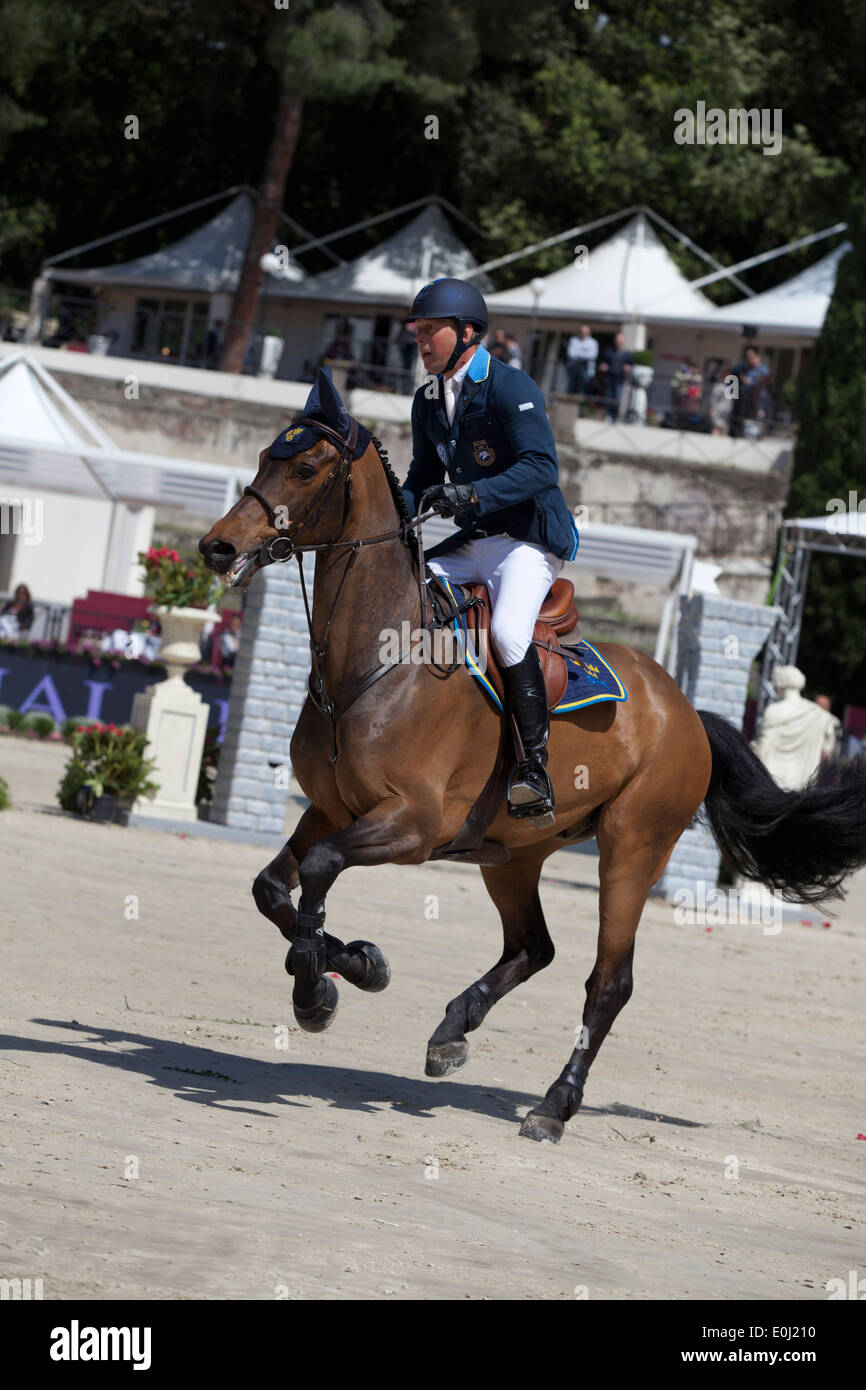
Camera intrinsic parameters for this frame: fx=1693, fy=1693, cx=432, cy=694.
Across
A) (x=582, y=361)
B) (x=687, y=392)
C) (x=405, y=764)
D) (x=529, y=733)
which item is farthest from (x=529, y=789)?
(x=687, y=392)

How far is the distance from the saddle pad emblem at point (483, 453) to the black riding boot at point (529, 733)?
799 mm

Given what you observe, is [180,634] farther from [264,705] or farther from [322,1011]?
[322,1011]

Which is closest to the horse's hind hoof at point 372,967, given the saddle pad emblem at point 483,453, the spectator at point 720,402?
the saddle pad emblem at point 483,453

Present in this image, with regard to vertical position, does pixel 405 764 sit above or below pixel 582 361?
below

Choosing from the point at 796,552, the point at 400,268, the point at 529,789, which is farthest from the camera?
the point at 400,268

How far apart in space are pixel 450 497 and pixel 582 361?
1327 inches

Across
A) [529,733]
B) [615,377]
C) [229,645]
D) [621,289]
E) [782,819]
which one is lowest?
[782,819]

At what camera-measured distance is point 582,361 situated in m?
39.4

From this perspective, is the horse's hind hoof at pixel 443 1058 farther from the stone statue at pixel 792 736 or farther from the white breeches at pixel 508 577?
the stone statue at pixel 792 736

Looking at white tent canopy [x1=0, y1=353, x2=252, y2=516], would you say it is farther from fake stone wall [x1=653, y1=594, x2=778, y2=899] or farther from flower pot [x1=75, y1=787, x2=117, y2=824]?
fake stone wall [x1=653, y1=594, x2=778, y2=899]

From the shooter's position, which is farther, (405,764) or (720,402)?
(720,402)

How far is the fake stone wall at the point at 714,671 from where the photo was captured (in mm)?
17875

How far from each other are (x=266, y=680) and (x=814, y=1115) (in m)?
9.88
